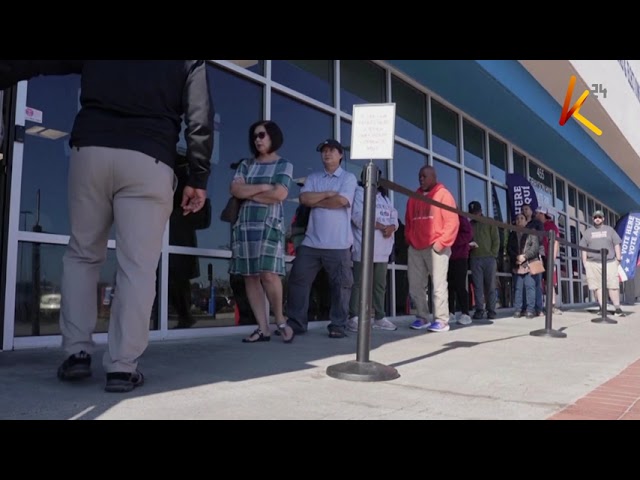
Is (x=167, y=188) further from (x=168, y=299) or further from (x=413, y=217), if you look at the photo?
(x=413, y=217)

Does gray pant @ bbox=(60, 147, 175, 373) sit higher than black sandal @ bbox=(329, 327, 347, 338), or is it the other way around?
gray pant @ bbox=(60, 147, 175, 373)

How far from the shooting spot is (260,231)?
165 inches

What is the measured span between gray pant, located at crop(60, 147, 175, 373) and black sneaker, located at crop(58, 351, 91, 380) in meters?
0.03

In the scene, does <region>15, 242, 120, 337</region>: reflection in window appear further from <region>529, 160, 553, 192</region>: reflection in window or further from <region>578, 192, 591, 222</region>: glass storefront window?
<region>578, 192, 591, 222</region>: glass storefront window

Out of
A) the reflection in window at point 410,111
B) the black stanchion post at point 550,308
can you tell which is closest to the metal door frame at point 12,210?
the black stanchion post at point 550,308

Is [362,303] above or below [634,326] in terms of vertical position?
above

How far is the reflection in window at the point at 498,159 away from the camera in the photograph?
1059 centimetres


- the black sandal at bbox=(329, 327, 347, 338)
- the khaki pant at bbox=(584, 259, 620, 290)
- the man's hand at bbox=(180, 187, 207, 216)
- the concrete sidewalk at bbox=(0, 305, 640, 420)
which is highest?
the man's hand at bbox=(180, 187, 207, 216)

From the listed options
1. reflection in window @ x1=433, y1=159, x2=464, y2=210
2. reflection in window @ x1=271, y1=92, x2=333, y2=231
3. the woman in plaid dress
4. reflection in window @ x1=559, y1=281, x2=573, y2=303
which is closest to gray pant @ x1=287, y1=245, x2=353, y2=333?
the woman in plaid dress

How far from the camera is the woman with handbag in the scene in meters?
8.09

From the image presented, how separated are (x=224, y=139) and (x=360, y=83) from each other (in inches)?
107

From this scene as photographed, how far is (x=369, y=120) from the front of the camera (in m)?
3.25
